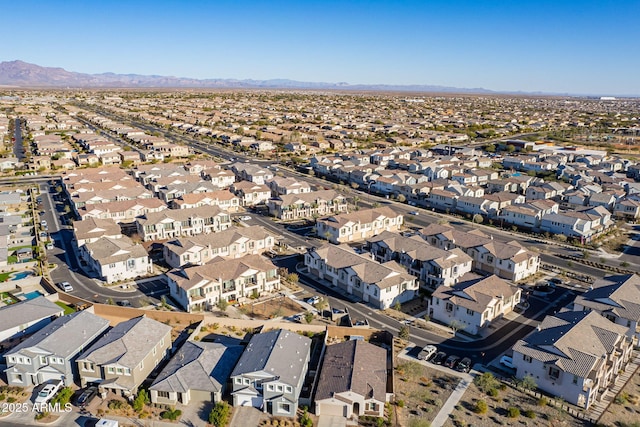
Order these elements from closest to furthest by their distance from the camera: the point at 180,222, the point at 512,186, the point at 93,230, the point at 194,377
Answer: the point at 194,377 → the point at 93,230 → the point at 180,222 → the point at 512,186

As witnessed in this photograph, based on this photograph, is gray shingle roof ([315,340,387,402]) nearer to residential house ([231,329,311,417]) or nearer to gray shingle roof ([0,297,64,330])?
residential house ([231,329,311,417])

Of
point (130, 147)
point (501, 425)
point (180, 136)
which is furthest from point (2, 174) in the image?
point (501, 425)

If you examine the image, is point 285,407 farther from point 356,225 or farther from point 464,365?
point 356,225

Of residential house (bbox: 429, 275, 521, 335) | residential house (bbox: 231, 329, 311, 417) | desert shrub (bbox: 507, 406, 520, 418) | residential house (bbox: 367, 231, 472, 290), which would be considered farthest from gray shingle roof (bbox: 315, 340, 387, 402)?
residential house (bbox: 367, 231, 472, 290)

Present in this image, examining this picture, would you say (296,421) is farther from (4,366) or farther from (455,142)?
(455,142)

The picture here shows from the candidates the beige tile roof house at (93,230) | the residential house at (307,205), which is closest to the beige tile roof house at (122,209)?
the beige tile roof house at (93,230)

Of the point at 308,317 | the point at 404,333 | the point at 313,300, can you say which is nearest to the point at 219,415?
the point at 308,317

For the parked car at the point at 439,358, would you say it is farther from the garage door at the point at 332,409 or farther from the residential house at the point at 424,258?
the residential house at the point at 424,258
